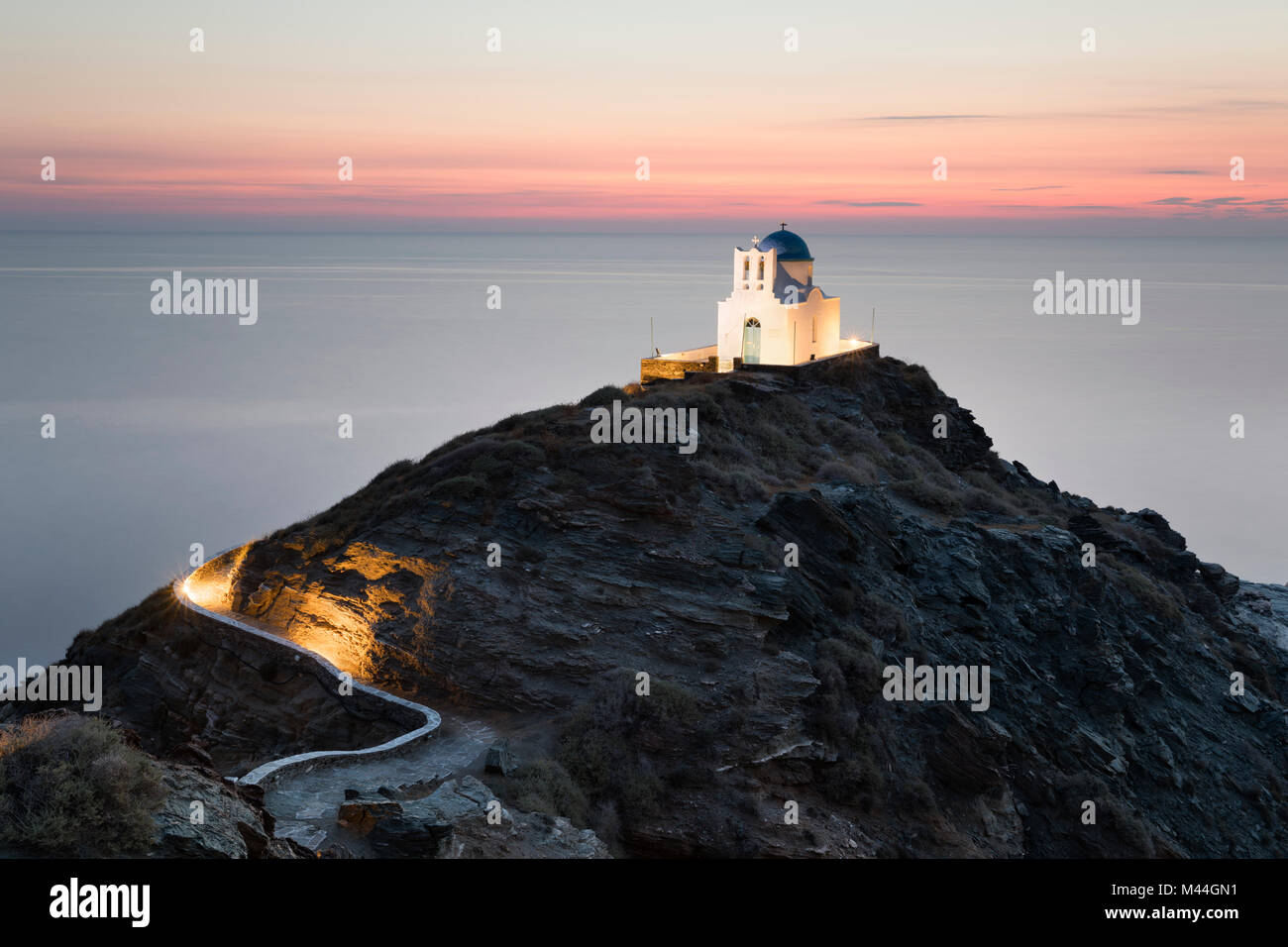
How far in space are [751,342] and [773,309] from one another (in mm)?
1783

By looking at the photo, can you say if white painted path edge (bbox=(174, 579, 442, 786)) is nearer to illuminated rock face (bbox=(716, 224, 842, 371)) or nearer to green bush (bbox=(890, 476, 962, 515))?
green bush (bbox=(890, 476, 962, 515))

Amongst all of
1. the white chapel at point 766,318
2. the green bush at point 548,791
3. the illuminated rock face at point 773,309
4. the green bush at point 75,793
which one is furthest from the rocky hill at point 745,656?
the illuminated rock face at point 773,309

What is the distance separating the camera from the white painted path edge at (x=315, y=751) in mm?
19969

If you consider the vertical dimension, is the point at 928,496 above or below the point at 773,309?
below

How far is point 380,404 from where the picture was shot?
9100 centimetres

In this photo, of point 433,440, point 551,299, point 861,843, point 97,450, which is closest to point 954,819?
point 861,843

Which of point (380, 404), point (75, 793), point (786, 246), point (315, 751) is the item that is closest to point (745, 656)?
point (315, 751)

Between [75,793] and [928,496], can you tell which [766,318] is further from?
[75,793]

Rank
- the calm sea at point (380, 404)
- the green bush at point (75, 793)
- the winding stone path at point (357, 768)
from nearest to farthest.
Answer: the green bush at point (75, 793) < the winding stone path at point (357, 768) < the calm sea at point (380, 404)

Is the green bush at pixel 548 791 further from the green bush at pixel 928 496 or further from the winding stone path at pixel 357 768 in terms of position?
the green bush at pixel 928 496

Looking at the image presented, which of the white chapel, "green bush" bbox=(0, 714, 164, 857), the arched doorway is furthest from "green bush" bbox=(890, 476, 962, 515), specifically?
"green bush" bbox=(0, 714, 164, 857)

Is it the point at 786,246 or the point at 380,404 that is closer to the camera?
the point at 786,246

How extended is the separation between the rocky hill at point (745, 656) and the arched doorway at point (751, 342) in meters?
10.5


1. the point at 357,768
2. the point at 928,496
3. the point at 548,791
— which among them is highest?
the point at 928,496
